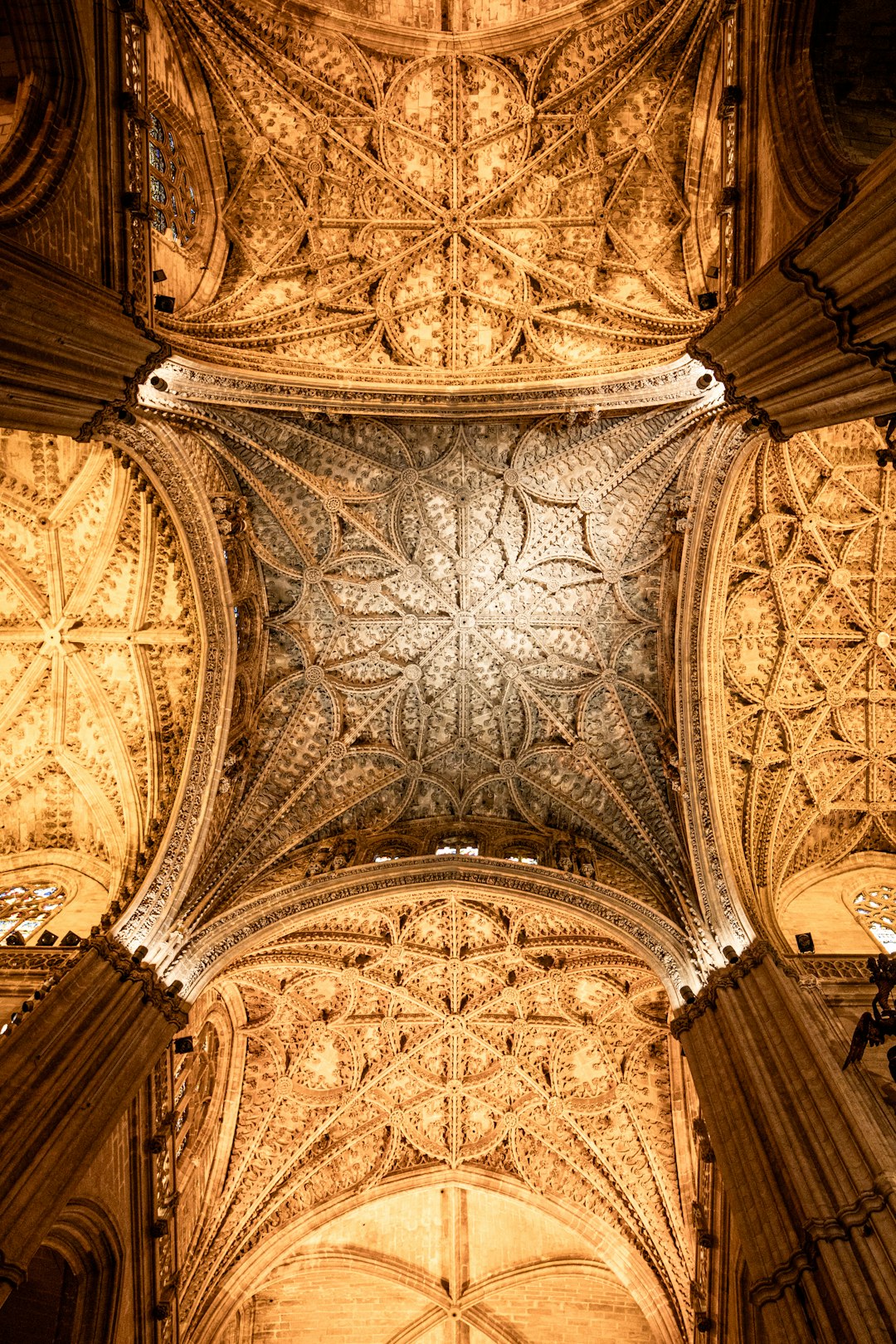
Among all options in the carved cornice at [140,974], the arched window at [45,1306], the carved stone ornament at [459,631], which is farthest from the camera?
the carved stone ornament at [459,631]

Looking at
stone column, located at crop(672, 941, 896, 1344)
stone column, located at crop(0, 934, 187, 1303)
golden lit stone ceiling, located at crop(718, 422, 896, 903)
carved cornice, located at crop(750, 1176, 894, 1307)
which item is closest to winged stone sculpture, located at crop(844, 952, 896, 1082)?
stone column, located at crop(672, 941, 896, 1344)

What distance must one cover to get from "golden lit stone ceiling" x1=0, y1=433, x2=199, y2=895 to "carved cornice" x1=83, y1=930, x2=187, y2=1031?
2596mm

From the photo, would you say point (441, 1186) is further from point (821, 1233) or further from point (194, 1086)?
point (821, 1233)

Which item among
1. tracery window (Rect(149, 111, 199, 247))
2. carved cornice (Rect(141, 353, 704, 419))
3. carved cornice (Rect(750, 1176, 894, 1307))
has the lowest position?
carved cornice (Rect(750, 1176, 894, 1307))

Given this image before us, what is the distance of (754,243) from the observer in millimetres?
9477

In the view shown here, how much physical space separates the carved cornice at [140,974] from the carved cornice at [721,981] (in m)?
6.13

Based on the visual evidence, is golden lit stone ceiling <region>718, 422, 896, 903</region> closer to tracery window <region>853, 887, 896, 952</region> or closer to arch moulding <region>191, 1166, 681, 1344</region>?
tracery window <region>853, 887, 896, 952</region>

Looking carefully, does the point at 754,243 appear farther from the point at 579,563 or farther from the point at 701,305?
the point at 579,563

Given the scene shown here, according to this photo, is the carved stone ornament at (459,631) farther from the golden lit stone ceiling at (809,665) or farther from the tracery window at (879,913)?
the tracery window at (879,913)

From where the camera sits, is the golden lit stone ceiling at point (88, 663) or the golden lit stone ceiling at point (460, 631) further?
the golden lit stone ceiling at point (460, 631)

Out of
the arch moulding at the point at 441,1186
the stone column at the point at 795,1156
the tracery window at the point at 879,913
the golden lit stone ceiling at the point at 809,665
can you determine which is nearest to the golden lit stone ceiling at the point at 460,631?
the golden lit stone ceiling at the point at 809,665

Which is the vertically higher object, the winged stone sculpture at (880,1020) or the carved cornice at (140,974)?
the carved cornice at (140,974)

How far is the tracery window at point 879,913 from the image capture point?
12711 mm

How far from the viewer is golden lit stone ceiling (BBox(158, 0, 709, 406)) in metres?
12.1
